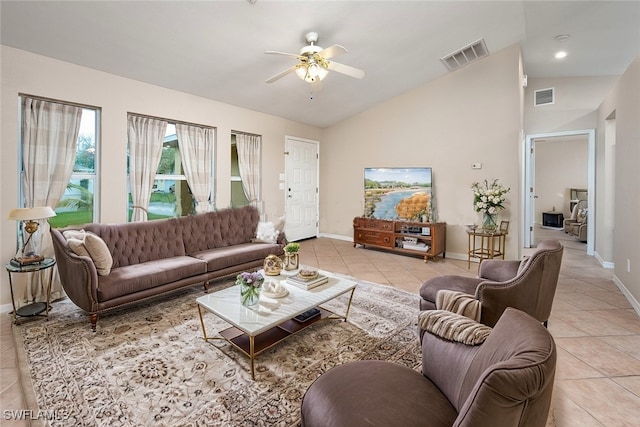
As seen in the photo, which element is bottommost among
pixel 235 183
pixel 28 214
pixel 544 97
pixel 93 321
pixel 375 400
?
pixel 93 321

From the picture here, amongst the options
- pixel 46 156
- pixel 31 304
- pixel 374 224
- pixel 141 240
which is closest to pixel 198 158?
pixel 141 240

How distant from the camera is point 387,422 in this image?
105 cm

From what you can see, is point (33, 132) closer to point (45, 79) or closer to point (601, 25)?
point (45, 79)

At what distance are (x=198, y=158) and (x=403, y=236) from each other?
3.71m

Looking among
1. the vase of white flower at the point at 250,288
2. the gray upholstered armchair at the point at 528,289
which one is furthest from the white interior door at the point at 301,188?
the gray upholstered armchair at the point at 528,289

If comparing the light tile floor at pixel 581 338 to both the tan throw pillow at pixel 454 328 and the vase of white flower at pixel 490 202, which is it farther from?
the tan throw pillow at pixel 454 328

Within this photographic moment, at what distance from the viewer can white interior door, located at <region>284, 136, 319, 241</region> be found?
6312mm

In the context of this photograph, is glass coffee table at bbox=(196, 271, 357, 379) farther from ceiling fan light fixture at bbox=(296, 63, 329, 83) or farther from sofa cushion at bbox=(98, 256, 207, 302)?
ceiling fan light fixture at bbox=(296, 63, 329, 83)

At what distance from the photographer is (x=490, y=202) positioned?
177 inches

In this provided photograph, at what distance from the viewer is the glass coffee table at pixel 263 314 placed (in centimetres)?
203

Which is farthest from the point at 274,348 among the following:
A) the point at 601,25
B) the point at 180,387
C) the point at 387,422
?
the point at 601,25

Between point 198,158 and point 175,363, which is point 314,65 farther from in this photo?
point 175,363

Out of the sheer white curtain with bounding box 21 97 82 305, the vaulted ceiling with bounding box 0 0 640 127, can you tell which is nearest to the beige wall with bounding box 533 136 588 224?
the vaulted ceiling with bounding box 0 0 640 127

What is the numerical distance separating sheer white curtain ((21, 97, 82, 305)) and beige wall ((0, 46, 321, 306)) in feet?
0.35
